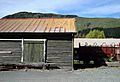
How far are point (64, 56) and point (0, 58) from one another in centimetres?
495

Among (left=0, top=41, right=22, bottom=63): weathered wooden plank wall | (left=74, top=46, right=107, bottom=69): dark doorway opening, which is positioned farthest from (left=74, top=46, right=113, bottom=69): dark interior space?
(left=0, top=41, right=22, bottom=63): weathered wooden plank wall

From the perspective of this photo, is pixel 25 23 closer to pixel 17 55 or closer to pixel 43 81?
pixel 17 55

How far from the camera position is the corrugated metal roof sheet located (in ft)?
83.3

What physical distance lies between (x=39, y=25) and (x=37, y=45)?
2.67 metres

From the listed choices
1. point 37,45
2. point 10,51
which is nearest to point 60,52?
point 37,45

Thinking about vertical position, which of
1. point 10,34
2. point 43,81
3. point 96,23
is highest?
point 96,23

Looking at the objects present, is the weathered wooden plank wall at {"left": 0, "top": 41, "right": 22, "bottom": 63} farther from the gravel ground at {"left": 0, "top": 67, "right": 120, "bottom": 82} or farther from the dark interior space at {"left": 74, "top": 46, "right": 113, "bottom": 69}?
the dark interior space at {"left": 74, "top": 46, "right": 113, "bottom": 69}

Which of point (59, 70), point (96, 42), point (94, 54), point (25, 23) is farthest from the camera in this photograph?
point (96, 42)

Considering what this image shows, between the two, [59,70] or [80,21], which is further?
[80,21]

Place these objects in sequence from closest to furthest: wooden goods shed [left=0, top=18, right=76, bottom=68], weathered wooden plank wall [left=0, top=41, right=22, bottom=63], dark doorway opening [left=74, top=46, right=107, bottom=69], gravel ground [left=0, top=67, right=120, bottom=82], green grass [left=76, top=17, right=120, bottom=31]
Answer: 1. gravel ground [left=0, top=67, right=120, bottom=82]
2. wooden goods shed [left=0, top=18, right=76, bottom=68]
3. weathered wooden plank wall [left=0, top=41, right=22, bottom=63]
4. dark doorway opening [left=74, top=46, right=107, bottom=69]
5. green grass [left=76, top=17, right=120, bottom=31]

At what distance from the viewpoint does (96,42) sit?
2080 inches

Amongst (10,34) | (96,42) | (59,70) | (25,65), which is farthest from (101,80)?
(96,42)

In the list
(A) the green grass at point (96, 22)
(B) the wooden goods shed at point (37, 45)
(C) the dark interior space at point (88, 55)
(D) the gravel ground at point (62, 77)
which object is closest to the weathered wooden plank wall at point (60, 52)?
(B) the wooden goods shed at point (37, 45)

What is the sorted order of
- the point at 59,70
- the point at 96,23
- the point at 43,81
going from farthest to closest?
the point at 96,23
the point at 59,70
the point at 43,81
